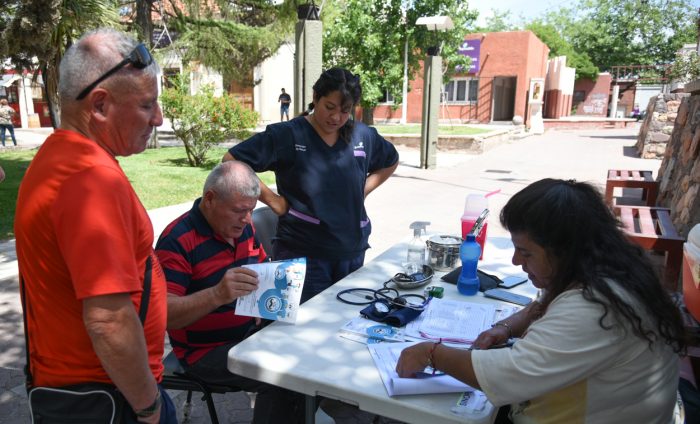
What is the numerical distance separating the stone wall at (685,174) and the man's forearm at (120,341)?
4357mm

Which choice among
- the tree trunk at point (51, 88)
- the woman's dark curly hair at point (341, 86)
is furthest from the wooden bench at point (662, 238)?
the tree trunk at point (51, 88)

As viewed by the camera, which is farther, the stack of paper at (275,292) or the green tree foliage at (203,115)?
the green tree foliage at (203,115)

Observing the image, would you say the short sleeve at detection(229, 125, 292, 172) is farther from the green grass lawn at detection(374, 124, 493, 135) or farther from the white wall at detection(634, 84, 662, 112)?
the white wall at detection(634, 84, 662, 112)

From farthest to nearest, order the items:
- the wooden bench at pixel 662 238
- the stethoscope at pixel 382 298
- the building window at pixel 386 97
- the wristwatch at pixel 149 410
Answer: the building window at pixel 386 97, the wooden bench at pixel 662 238, the stethoscope at pixel 382 298, the wristwatch at pixel 149 410

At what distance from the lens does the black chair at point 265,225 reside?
3.06 metres

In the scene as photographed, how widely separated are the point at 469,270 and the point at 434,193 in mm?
6827

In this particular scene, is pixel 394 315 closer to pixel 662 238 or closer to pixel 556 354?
pixel 556 354

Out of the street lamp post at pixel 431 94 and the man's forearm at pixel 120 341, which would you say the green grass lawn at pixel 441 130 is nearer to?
the street lamp post at pixel 431 94

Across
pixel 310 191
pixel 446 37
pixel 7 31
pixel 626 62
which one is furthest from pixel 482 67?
pixel 310 191

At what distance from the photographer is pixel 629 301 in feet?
4.39

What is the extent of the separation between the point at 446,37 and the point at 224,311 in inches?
630

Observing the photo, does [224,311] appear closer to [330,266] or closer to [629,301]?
[330,266]

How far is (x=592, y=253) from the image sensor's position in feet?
4.64

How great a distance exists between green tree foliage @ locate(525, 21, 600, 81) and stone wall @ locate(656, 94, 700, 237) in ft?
122
